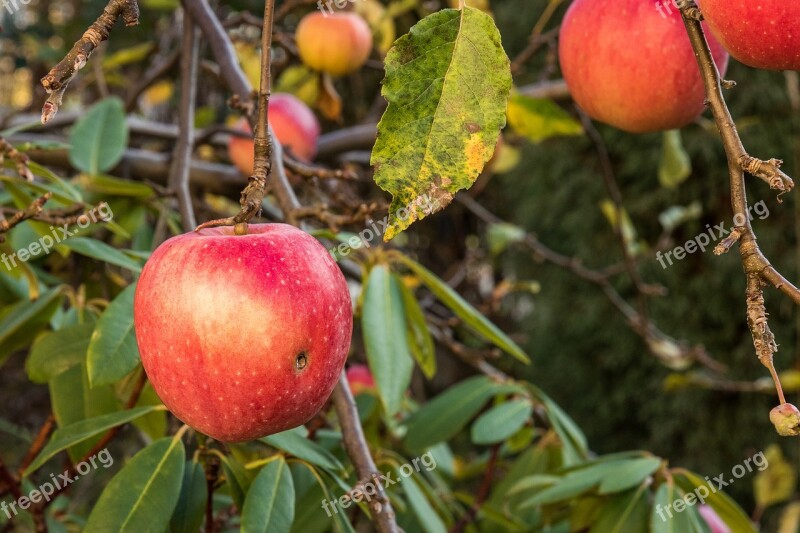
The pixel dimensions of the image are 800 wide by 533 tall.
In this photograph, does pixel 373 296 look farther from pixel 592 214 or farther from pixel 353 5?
pixel 592 214

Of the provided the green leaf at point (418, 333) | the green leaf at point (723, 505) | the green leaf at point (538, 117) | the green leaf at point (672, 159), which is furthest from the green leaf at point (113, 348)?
the green leaf at point (672, 159)

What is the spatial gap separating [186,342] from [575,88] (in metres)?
0.46

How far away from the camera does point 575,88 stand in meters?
0.76

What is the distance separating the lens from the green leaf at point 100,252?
0.71 metres

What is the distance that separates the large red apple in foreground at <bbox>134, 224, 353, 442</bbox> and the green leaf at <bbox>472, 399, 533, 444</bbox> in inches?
18.8

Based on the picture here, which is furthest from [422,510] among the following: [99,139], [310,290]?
[99,139]

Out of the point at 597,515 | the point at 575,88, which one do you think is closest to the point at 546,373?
the point at 597,515

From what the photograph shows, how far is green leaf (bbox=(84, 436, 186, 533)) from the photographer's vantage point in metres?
0.59

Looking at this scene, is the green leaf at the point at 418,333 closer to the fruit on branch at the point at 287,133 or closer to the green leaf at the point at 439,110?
the green leaf at the point at 439,110

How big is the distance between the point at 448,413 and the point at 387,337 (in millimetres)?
251

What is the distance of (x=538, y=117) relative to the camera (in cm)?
119

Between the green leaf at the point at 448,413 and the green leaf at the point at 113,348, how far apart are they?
431 millimetres

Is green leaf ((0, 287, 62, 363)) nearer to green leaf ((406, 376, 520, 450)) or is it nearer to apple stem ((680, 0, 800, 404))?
green leaf ((406, 376, 520, 450))

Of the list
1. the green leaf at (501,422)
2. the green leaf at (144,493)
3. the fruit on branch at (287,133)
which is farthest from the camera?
the fruit on branch at (287,133)
